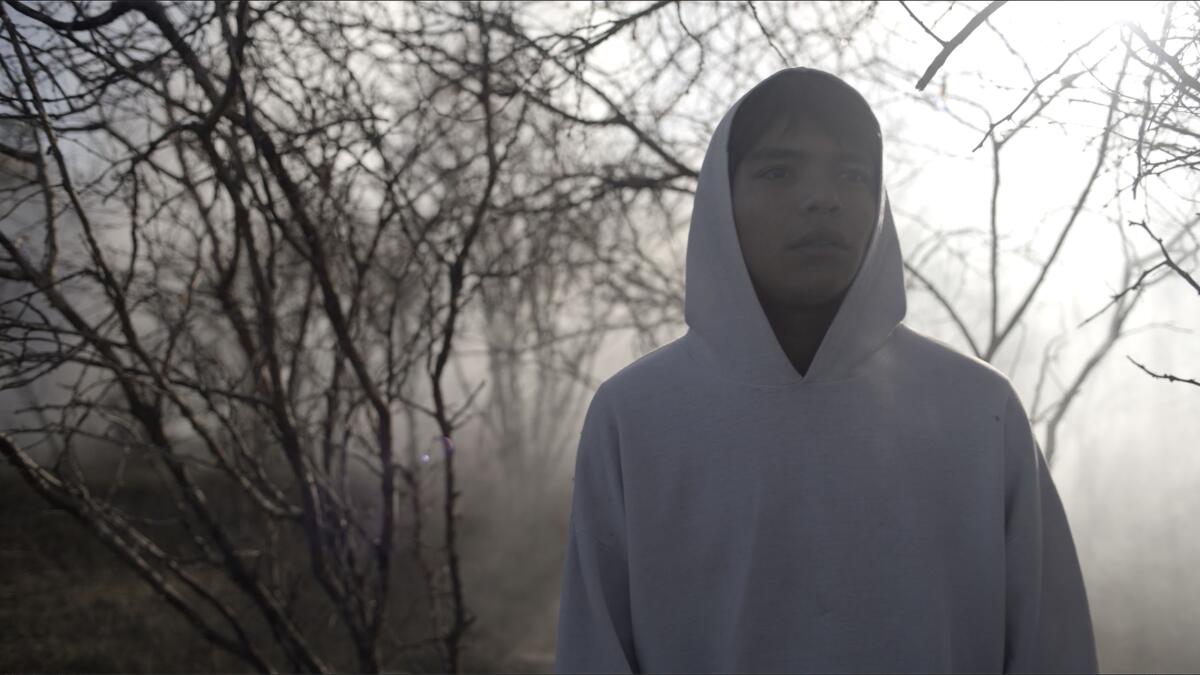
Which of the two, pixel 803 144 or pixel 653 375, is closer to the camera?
pixel 803 144

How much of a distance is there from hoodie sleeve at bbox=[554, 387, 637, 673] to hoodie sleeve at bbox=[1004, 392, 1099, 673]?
635mm

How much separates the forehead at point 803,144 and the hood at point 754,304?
6cm

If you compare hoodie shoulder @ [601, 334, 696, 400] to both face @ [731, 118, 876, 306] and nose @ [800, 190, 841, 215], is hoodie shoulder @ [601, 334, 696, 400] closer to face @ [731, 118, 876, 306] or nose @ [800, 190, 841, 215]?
face @ [731, 118, 876, 306]

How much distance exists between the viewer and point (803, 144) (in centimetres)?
163

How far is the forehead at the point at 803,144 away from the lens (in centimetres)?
163

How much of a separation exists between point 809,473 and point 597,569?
15.6 inches

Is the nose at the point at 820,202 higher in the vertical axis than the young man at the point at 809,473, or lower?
higher

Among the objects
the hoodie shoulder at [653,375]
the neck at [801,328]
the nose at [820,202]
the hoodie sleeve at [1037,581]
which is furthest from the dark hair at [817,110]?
the hoodie sleeve at [1037,581]

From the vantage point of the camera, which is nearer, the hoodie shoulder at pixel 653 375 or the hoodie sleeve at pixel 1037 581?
the hoodie sleeve at pixel 1037 581

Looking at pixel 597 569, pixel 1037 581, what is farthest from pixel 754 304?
pixel 1037 581

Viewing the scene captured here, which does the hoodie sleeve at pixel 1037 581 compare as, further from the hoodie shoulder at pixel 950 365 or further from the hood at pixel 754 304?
the hood at pixel 754 304

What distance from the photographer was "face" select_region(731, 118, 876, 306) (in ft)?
5.24

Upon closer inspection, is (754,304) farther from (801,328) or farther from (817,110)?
(817,110)

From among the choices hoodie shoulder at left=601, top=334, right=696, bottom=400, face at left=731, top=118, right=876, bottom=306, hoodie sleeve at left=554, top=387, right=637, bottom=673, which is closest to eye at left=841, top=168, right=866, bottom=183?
face at left=731, top=118, right=876, bottom=306
